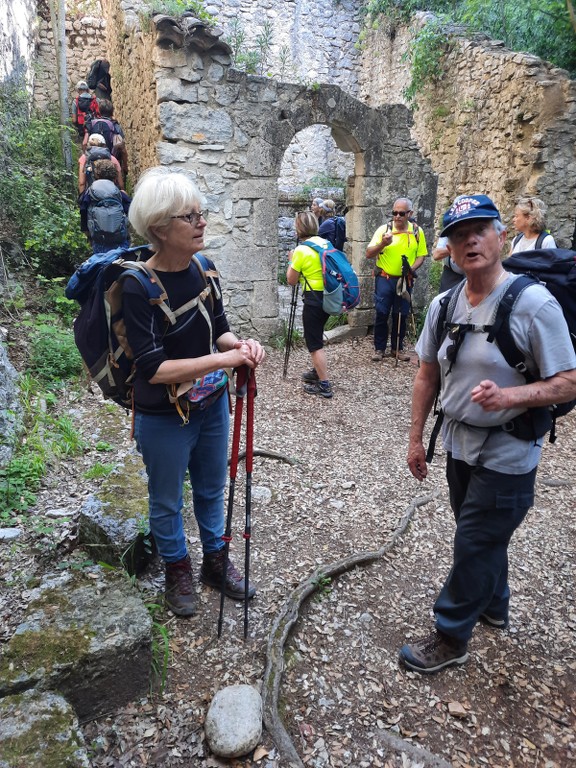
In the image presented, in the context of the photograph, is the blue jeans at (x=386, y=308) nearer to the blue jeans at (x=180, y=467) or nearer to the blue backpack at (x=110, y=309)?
the blue jeans at (x=180, y=467)

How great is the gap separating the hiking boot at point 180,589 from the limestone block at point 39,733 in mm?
690

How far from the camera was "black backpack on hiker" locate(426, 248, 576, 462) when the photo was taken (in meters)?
1.82

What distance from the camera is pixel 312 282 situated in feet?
16.9

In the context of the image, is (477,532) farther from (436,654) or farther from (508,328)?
(508,328)

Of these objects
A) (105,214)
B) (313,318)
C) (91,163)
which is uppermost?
(91,163)

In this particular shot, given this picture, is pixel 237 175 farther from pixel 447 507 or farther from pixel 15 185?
pixel 447 507

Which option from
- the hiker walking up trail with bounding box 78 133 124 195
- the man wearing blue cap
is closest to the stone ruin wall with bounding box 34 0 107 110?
the hiker walking up trail with bounding box 78 133 124 195

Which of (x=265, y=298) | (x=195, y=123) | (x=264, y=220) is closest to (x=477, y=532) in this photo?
(x=265, y=298)

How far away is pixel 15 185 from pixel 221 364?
5.64 metres

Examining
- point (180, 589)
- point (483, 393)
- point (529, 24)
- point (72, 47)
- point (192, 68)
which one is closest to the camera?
point (483, 393)

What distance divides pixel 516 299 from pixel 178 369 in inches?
48.0

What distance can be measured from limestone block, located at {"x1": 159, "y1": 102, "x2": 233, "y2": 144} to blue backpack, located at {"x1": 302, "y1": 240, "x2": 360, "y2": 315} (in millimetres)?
1858

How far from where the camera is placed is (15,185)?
6180mm

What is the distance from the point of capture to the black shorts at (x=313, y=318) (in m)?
5.23
